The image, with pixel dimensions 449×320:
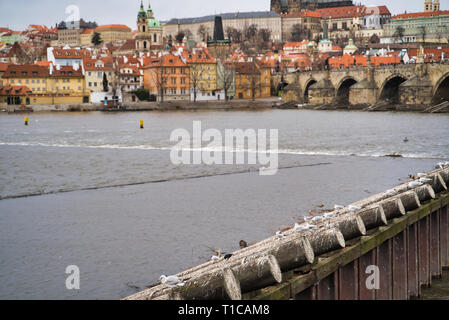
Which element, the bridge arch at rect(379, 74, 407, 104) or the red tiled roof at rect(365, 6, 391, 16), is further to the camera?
the red tiled roof at rect(365, 6, 391, 16)

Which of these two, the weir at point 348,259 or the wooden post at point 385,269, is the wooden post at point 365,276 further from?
the wooden post at point 385,269

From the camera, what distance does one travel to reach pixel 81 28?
183 m

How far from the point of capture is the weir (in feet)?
19.6

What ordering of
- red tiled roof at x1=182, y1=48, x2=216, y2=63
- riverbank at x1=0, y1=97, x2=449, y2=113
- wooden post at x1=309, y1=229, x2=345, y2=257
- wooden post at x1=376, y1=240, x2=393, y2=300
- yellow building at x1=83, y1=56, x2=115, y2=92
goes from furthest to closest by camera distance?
red tiled roof at x1=182, y1=48, x2=216, y2=63, yellow building at x1=83, y1=56, x2=115, y2=92, riverbank at x1=0, y1=97, x2=449, y2=113, wooden post at x1=376, y1=240, x2=393, y2=300, wooden post at x1=309, y1=229, x2=345, y2=257

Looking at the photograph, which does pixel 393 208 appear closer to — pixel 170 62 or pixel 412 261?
pixel 412 261

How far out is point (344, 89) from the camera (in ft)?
257

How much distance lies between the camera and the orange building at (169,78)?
3004 inches

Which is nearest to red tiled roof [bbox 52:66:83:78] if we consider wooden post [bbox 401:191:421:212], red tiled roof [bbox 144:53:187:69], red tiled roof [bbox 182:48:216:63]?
red tiled roof [bbox 144:53:187:69]

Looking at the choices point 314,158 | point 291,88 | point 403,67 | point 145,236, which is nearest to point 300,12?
point 291,88

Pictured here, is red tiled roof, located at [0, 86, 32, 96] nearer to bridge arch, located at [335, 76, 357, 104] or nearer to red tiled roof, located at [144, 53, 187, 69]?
red tiled roof, located at [144, 53, 187, 69]

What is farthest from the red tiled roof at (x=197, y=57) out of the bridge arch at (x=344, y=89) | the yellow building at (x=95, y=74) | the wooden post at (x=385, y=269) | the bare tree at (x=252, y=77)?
the wooden post at (x=385, y=269)

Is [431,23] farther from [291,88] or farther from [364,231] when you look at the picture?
[364,231]

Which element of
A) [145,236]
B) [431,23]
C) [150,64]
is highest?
[431,23]
